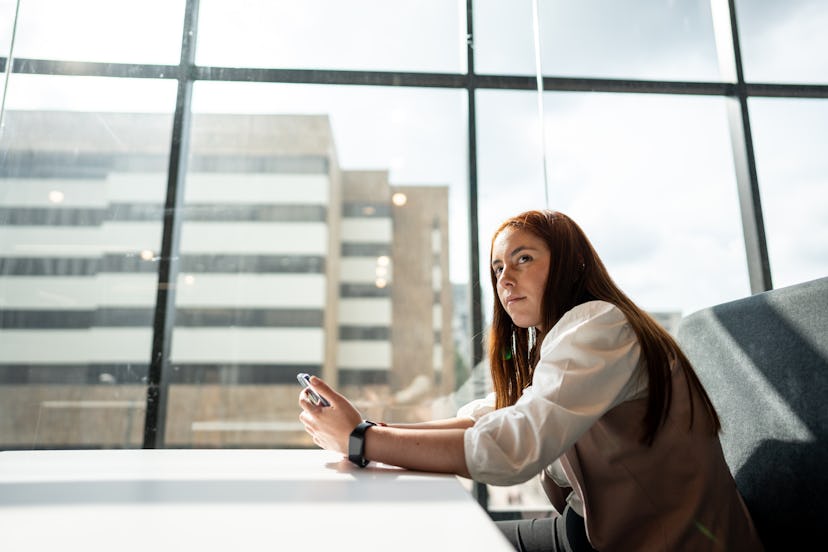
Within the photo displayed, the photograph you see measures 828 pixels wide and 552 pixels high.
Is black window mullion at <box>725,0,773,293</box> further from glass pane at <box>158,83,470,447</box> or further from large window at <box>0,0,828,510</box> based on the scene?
glass pane at <box>158,83,470,447</box>

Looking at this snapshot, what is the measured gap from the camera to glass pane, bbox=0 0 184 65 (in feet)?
7.63

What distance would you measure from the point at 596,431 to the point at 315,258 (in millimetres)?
1667

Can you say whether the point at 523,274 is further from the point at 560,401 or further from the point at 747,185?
the point at 747,185

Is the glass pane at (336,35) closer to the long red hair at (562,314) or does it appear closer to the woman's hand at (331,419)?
the long red hair at (562,314)

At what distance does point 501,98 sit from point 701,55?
1167 millimetres

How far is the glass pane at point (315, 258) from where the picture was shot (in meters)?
2.26

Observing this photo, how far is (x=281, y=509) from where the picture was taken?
60 cm

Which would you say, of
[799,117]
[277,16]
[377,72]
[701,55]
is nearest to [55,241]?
[277,16]

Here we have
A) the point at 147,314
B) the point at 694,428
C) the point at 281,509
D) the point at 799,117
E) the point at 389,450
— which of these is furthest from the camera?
the point at 799,117

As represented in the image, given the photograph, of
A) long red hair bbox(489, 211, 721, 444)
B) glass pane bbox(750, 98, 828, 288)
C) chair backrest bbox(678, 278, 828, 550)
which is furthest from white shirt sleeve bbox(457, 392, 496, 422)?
glass pane bbox(750, 98, 828, 288)

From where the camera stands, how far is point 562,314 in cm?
118

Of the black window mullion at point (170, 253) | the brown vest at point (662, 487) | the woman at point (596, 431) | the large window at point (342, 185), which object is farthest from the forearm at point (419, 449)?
the black window mullion at point (170, 253)

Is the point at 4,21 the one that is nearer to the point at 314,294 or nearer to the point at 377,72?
the point at 377,72

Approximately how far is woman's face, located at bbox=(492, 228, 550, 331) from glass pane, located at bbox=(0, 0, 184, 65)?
79.4 inches
